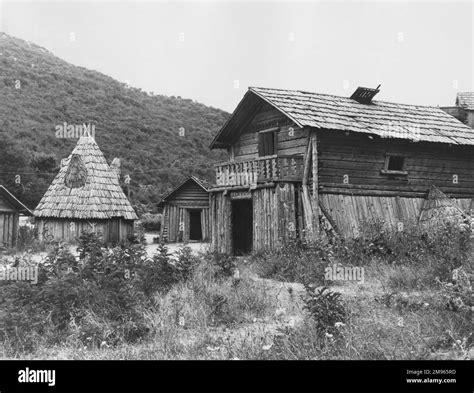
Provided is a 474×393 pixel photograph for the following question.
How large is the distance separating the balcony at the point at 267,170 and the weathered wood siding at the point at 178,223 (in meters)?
9.12

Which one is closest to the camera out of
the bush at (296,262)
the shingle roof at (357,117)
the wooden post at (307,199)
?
the bush at (296,262)

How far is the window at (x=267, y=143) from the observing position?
57.5 feet

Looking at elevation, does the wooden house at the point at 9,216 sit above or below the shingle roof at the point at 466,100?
below

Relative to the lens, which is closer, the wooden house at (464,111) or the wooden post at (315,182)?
the wooden post at (315,182)

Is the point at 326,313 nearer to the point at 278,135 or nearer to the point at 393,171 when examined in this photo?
the point at 278,135

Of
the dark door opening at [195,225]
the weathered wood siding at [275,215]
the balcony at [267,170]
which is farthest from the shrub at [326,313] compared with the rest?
the dark door opening at [195,225]

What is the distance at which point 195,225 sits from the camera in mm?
26828

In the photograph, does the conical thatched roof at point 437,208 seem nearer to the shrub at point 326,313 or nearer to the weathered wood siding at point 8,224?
the shrub at point 326,313

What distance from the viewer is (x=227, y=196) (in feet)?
55.4

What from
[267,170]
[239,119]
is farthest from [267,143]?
[267,170]

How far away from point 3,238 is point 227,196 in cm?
964

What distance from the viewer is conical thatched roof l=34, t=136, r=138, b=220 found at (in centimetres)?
2092

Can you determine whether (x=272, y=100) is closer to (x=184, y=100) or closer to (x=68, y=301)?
(x=68, y=301)
